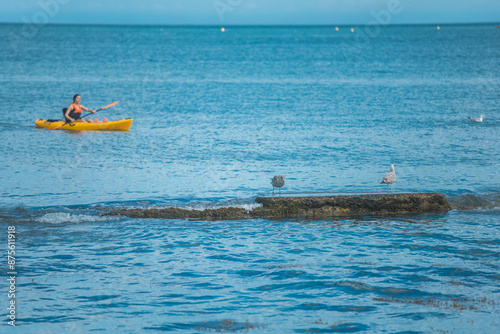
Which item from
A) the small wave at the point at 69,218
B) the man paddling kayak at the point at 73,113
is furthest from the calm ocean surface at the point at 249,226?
the man paddling kayak at the point at 73,113

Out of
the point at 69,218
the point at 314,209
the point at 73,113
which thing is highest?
the point at 73,113

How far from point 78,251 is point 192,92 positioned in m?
28.3

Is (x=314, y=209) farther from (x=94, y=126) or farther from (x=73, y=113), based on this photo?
(x=73, y=113)

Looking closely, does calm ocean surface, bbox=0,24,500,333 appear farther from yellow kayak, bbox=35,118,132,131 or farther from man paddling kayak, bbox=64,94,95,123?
man paddling kayak, bbox=64,94,95,123

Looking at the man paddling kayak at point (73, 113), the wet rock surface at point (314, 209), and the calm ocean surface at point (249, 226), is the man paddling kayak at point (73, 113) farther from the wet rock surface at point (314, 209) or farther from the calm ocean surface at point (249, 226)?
the wet rock surface at point (314, 209)

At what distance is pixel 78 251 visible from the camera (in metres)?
9.41

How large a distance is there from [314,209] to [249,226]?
143 centimetres

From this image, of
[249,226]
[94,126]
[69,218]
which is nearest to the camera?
[249,226]

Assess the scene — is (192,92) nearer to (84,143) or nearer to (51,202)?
(84,143)

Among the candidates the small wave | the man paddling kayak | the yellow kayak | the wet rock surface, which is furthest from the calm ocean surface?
the man paddling kayak

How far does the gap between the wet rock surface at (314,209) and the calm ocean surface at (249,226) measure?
10.5 inches

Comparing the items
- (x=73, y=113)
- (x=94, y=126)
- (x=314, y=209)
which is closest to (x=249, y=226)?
(x=314, y=209)

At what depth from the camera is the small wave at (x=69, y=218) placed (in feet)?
36.7

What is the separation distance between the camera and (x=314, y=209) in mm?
11344
